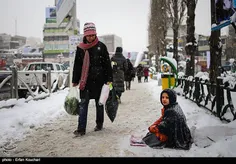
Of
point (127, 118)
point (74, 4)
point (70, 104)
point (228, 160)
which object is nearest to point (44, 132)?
point (70, 104)

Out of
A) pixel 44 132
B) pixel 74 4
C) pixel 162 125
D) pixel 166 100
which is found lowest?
pixel 44 132

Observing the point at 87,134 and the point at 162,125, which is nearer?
the point at 162,125

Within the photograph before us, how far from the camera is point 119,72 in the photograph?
30.0 ft

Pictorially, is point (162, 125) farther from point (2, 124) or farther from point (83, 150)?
point (2, 124)

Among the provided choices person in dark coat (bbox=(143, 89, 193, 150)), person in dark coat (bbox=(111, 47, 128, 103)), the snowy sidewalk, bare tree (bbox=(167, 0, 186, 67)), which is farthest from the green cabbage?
bare tree (bbox=(167, 0, 186, 67))

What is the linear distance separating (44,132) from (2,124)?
1004mm

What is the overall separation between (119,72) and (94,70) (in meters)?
4.49

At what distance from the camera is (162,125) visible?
3834mm

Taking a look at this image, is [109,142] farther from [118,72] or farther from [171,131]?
[118,72]

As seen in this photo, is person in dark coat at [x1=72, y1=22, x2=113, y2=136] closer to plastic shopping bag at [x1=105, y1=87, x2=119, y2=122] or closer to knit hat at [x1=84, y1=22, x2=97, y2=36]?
knit hat at [x1=84, y1=22, x2=97, y2=36]

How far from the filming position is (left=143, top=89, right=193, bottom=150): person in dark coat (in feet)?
12.2

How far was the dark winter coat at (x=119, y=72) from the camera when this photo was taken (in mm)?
8962

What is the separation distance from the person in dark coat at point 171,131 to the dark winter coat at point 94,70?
141 centimetres

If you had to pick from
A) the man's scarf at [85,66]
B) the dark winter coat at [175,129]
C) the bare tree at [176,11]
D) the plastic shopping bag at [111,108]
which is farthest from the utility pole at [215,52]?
the bare tree at [176,11]
